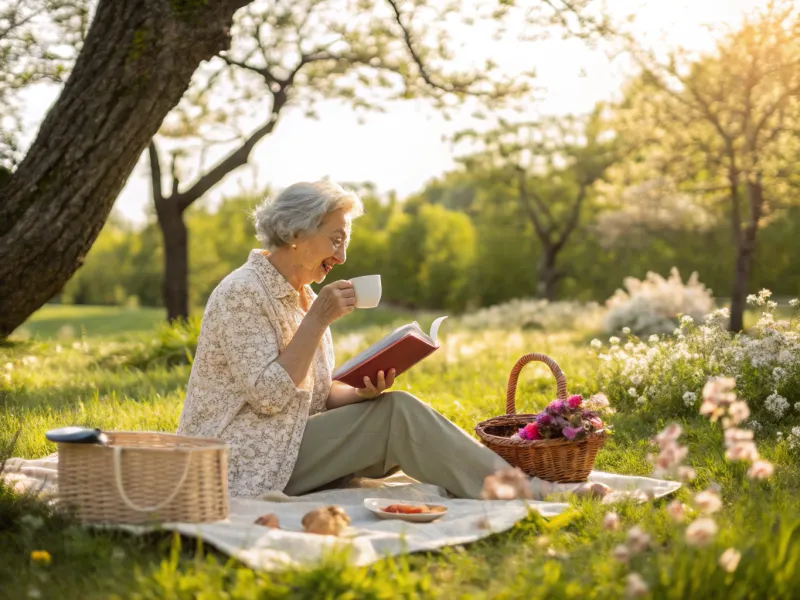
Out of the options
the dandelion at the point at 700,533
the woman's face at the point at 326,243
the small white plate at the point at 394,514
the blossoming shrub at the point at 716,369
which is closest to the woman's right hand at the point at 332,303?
the woman's face at the point at 326,243

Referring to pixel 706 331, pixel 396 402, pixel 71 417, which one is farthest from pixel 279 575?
pixel 706 331

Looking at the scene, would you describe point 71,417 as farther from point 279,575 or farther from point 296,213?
point 279,575

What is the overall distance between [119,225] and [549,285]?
43.2m

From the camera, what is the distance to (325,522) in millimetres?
3275

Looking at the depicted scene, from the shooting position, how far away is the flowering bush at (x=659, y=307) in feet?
42.1

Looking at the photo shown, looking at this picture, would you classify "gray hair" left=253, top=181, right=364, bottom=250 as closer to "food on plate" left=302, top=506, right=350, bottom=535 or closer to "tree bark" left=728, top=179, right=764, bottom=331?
"food on plate" left=302, top=506, right=350, bottom=535

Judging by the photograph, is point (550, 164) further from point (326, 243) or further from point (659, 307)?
point (326, 243)

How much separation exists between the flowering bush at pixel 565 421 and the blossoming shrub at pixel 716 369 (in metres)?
1.59

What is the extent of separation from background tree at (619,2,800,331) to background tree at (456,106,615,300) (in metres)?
8.54

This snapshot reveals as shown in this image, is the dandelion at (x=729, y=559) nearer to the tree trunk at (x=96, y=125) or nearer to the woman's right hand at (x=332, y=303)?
the woman's right hand at (x=332, y=303)

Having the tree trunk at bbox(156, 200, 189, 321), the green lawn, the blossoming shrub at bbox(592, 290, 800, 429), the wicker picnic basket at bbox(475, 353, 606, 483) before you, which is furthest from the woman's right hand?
the green lawn

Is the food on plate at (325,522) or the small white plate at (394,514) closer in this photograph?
the food on plate at (325,522)

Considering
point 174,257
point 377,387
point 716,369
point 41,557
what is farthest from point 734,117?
point 41,557

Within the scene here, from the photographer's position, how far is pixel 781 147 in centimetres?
1126
